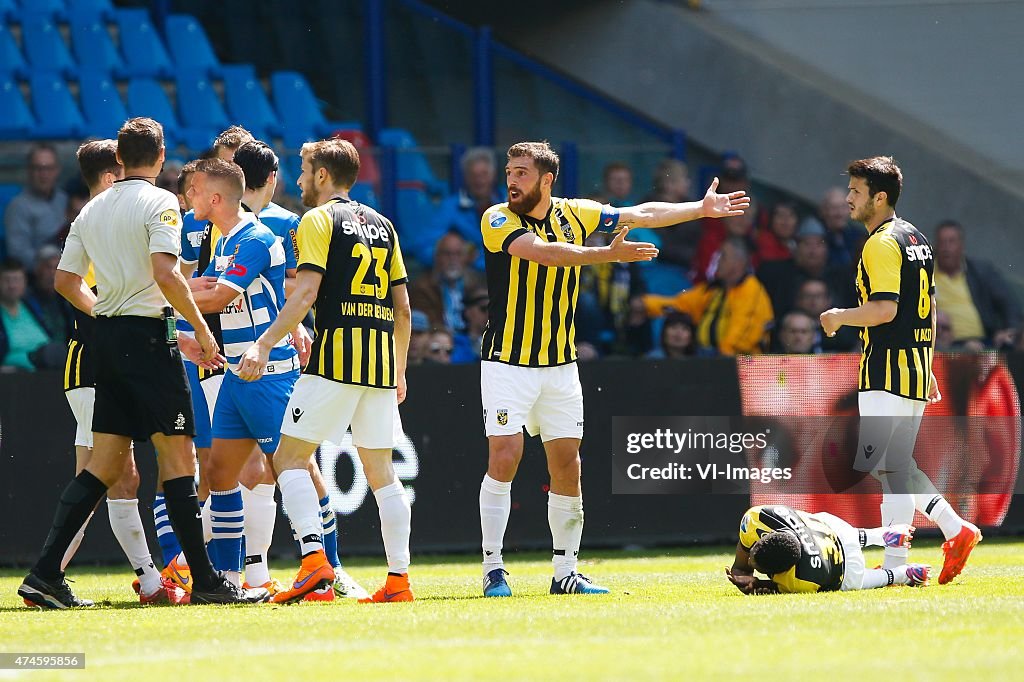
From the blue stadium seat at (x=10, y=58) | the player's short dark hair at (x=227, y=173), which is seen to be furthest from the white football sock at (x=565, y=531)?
the blue stadium seat at (x=10, y=58)

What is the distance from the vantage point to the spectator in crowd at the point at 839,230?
552 inches

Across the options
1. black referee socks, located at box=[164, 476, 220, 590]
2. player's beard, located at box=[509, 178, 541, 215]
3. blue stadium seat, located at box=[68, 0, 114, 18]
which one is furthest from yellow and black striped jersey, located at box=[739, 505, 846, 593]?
blue stadium seat, located at box=[68, 0, 114, 18]

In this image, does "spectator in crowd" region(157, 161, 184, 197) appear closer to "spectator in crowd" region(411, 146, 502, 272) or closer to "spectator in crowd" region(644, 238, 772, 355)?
"spectator in crowd" region(411, 146, 502, 272)

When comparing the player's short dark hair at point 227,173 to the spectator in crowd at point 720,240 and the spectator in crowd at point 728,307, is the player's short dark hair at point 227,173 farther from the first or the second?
the spectator in crowd at point 720,240

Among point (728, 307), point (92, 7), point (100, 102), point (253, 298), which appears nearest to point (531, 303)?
point (253, 298)

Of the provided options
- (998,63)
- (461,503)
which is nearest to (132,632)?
(461,503)

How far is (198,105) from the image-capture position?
15.9 metres

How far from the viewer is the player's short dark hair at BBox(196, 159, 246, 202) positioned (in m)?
7.72

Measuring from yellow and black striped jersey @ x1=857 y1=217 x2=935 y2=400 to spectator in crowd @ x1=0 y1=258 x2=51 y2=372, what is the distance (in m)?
6.68

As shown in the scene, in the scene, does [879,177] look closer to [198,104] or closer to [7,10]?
[198,104]

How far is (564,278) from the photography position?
26.1 ft

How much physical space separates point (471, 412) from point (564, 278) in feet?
12.3

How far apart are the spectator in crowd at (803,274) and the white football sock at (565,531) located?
583cm

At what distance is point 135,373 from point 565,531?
234cm
